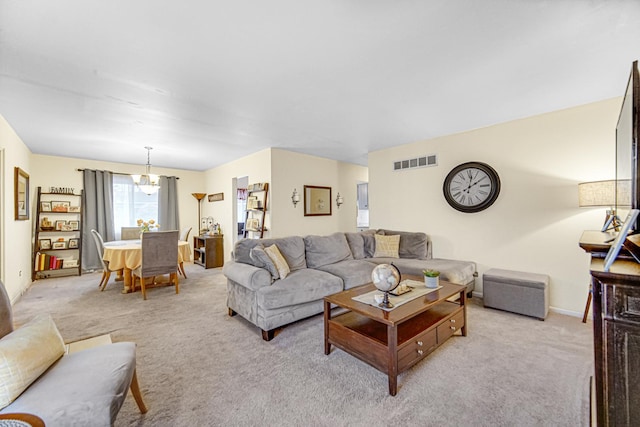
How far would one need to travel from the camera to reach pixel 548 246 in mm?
3137

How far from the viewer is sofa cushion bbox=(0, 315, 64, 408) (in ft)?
3.32

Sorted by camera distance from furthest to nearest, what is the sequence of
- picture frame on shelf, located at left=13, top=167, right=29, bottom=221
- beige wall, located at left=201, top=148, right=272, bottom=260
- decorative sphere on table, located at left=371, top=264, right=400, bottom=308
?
beige wall, located at left=201, top=148, right=272, bottom=260 < picture frame on shelf, located at left=13, top=167, right=29, bottom=221 < decorative sphere on table, located at left=371, top=264, right=400, bottom=308

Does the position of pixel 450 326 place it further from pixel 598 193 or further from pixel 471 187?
pixel 471 187

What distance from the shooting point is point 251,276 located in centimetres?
259

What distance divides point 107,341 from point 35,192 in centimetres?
511

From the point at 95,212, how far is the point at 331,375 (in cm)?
621

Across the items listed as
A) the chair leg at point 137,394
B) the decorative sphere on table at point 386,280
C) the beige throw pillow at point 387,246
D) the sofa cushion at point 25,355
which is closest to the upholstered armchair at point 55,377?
the sofa cushion at point 25,355

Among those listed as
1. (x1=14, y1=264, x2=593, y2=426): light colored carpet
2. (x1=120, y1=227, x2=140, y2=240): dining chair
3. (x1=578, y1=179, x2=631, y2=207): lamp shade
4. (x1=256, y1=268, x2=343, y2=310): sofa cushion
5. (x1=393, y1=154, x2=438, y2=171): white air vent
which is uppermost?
(x1=393, y1=154, x2=438, y2=171): white air vent

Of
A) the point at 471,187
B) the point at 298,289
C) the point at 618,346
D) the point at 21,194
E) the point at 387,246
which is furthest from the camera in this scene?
the point at 387,246

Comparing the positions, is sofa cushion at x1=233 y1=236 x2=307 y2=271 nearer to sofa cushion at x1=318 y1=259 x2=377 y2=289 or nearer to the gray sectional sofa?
the gray sectional sofa

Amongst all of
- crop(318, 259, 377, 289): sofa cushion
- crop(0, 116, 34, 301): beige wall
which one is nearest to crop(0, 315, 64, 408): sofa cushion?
crop(318, 259, 377, 289): sofa cushion

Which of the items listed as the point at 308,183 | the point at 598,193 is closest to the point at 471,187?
the point at 598,193

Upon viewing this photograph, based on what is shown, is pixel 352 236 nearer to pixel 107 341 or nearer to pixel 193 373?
pixel 193 373

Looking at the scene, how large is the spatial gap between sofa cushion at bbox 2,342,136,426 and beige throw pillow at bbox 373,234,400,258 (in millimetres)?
3524
